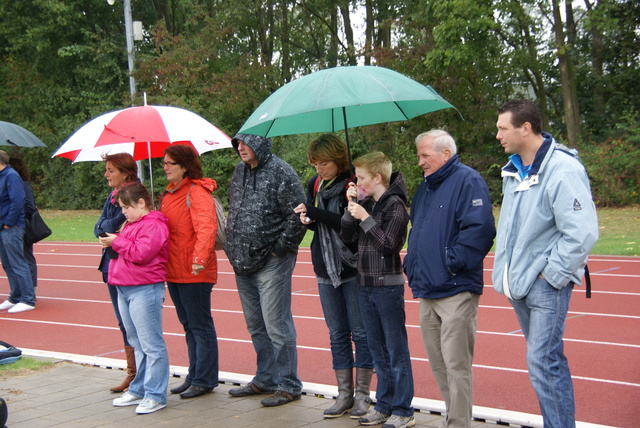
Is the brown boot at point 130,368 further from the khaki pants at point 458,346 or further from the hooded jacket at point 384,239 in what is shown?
the khaki pants at point 458,346

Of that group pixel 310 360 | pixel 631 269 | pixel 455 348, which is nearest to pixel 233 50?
pixel 631 269

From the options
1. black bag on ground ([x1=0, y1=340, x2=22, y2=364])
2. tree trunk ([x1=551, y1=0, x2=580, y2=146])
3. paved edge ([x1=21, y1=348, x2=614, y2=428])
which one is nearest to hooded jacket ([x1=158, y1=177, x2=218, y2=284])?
paved edge ([x1=21, y1=348, x2=614, y2=428])

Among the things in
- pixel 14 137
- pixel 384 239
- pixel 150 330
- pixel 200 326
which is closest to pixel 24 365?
pixel 150 330

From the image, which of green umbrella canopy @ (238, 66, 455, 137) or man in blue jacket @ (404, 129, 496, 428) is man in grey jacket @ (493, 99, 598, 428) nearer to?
man in blue jacket @ (404, 129, 496, 428)

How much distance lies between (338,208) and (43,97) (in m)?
32.6

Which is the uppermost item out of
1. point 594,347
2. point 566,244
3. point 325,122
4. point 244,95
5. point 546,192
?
point 244,95

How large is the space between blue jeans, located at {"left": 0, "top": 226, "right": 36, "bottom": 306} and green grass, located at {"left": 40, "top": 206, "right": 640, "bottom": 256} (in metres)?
7.71

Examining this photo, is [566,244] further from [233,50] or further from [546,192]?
[233,50]

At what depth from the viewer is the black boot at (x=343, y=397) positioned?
205 inches

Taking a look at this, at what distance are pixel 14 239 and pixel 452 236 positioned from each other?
7.35m

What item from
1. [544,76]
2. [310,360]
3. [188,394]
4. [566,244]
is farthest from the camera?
[544,76]

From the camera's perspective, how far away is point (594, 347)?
7363 mm

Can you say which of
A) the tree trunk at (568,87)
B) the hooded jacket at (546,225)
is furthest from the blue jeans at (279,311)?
the tree trunk at (568,87)

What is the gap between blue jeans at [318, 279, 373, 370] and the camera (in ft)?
17.2
